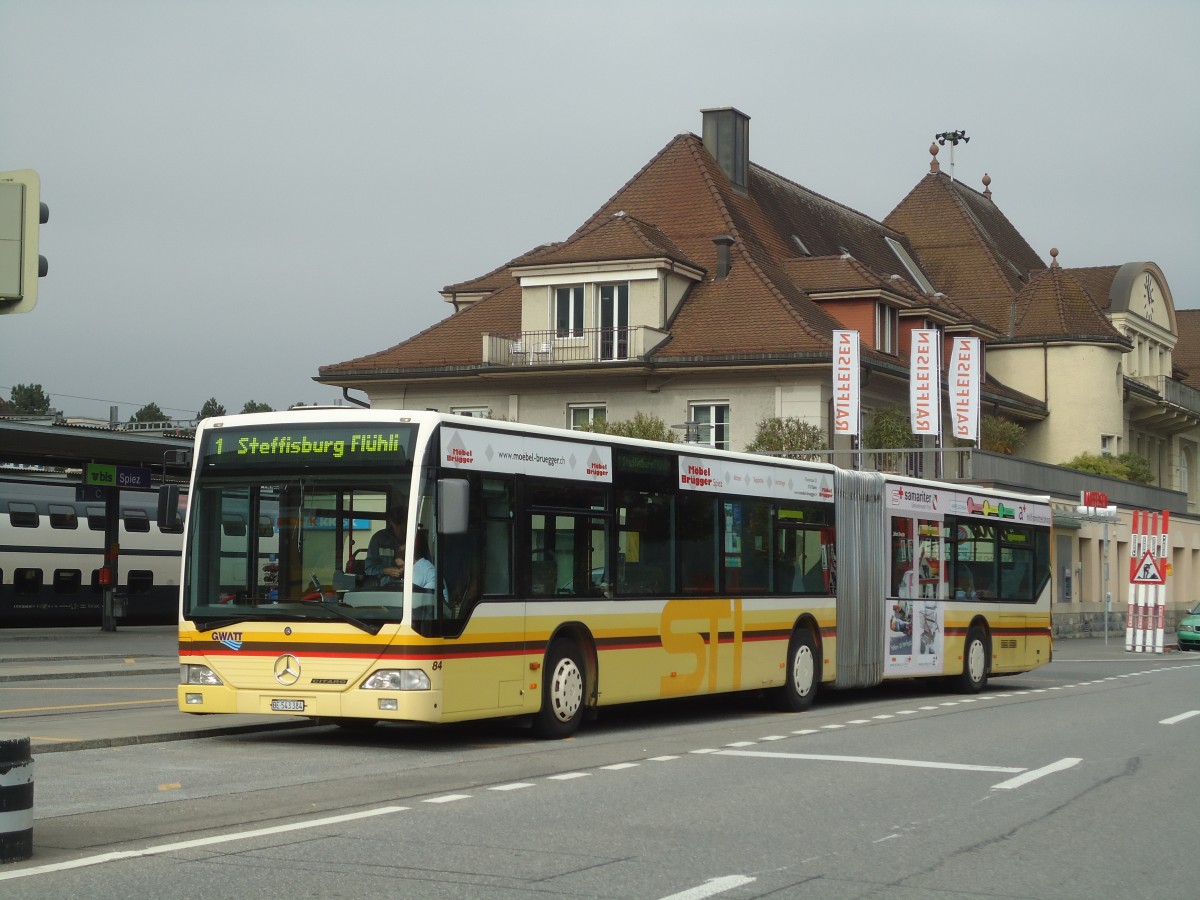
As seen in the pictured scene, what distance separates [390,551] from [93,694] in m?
8.61

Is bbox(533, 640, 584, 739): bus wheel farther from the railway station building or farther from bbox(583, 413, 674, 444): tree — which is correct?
bbox(583, 413, 674, 444): tree

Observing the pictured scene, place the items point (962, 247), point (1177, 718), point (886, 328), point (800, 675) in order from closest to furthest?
point (1177, 718), point (800, 675), point (886, 328), point (962, 247)

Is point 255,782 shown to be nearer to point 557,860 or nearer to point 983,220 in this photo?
point 557,860

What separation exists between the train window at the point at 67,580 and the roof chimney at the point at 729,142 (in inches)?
915

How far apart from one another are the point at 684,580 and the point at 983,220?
57.6 metres

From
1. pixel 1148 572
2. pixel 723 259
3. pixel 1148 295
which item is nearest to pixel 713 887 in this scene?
pixel 1148 572

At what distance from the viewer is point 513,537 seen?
15.4 m

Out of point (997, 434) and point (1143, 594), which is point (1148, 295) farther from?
point (1143, 594)

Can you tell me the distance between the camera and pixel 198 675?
14.8 metres

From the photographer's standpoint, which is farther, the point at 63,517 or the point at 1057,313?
the point at 1057,313

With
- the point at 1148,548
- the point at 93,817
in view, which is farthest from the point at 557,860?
the point at 1148,548

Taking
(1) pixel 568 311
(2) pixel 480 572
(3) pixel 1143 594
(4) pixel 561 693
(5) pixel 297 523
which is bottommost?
(4) pixel 561 693

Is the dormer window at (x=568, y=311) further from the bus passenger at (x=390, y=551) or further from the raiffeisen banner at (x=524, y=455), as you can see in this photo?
the bus passenger at (x=390, y=551)

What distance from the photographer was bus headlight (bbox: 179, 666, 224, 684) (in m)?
14.7
